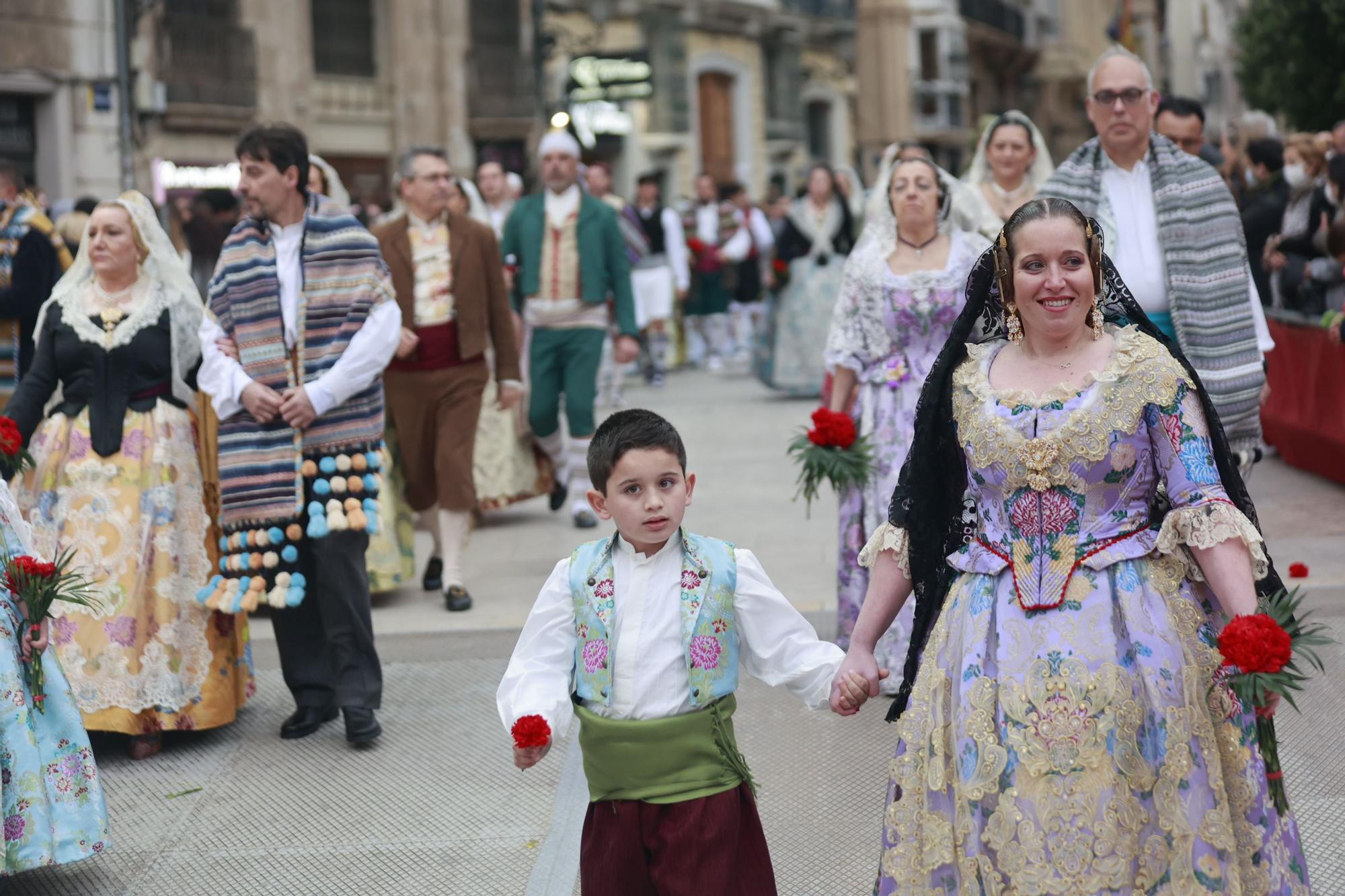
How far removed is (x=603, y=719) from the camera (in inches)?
143

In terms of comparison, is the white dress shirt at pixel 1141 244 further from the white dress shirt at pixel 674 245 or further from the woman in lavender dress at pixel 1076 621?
the white dress shirt at pixel 674 245

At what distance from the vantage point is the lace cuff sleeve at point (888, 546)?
367cm

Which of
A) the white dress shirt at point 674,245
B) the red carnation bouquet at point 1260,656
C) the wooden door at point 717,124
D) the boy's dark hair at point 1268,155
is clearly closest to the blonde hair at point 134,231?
the red carnation bouquet at point 1260,656

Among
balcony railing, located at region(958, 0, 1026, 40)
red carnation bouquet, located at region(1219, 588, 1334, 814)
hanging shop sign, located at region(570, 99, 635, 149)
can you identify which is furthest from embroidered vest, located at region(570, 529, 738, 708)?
balcony railing, located at region(958, 0, 1026, 40)

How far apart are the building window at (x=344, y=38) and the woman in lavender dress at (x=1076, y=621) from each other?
2287cm

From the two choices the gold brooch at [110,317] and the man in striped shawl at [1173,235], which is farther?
Answer: the gold brooch at [110,317]

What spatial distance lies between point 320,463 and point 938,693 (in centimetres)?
302

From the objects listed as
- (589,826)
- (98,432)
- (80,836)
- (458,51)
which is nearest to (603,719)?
(589,826)

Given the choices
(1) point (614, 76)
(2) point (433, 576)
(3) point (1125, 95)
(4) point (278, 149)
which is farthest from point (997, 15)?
(4) point (278, 149)

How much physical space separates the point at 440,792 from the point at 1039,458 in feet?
8.77

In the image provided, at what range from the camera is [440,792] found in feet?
17.8

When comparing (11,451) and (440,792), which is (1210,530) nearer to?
(440,792)

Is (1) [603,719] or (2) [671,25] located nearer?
(1) [603,719]

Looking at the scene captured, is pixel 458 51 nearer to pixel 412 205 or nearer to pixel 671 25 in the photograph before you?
pixel 671 25
